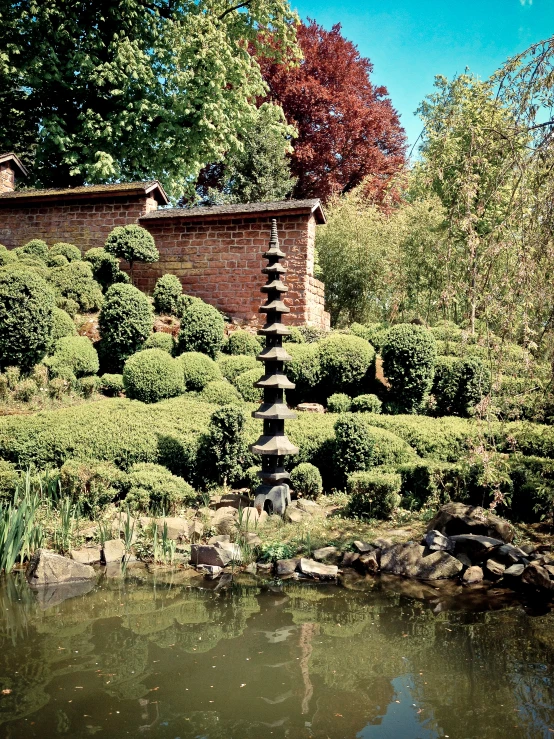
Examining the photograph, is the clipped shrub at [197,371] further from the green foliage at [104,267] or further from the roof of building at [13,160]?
the roof of building at [13,160]

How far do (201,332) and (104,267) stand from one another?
2.89 metres

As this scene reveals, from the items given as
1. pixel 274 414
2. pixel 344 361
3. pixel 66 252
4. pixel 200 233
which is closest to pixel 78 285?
pixel 66 252

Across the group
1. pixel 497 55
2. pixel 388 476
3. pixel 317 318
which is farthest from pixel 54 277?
pixel 497 55

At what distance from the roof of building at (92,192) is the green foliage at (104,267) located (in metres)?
1.83

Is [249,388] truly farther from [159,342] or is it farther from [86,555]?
[86,555]

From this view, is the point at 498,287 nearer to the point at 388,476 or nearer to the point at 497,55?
the point at 497,55

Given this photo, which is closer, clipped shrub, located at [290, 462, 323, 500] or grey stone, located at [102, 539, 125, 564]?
grey stone, located at [102, 539, 125, 564]

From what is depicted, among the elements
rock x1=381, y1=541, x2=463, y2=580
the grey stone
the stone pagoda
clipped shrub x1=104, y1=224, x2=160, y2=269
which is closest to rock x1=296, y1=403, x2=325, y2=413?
the stone pagoda

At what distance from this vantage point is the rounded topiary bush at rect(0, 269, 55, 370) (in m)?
8.44

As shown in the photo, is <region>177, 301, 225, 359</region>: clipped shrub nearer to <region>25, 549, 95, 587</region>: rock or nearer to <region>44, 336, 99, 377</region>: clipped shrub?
<region>44, 336, 99, 377</region>: clipped shrub

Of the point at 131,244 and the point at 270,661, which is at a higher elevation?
the point at 131,244

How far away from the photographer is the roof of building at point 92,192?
1290 cm

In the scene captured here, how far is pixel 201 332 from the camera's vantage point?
9.81 m

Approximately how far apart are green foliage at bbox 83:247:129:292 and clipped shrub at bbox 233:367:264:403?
150 inches
